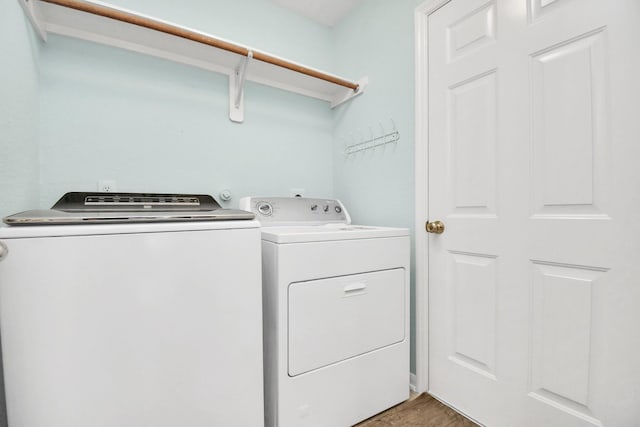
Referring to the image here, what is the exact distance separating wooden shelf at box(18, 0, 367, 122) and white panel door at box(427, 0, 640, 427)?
0.83 meters

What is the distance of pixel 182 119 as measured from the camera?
1693mm

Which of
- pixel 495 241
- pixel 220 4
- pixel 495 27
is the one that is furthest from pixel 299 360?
pixel 220 4

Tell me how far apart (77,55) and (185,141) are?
2.01ft

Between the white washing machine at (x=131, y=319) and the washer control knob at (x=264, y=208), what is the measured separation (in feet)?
1.79

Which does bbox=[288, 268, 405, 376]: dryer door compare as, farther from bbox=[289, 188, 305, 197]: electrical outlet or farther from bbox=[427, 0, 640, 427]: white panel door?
bbox=[289, 188, 305, 197]: electrical outlet

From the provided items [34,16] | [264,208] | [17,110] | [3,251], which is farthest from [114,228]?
[34,16]

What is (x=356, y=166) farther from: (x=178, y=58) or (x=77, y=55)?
(x=77, y=55)

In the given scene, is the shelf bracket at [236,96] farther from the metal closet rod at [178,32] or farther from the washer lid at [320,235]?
the washer lid at [320,235]

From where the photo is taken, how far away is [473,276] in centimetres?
136

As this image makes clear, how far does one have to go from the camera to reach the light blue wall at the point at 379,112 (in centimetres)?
167

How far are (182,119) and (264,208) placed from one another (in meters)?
0.71

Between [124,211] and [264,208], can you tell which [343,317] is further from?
[124,211]

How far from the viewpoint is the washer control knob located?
166 centimetres

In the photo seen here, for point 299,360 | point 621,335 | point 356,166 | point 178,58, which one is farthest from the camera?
point 356,166
